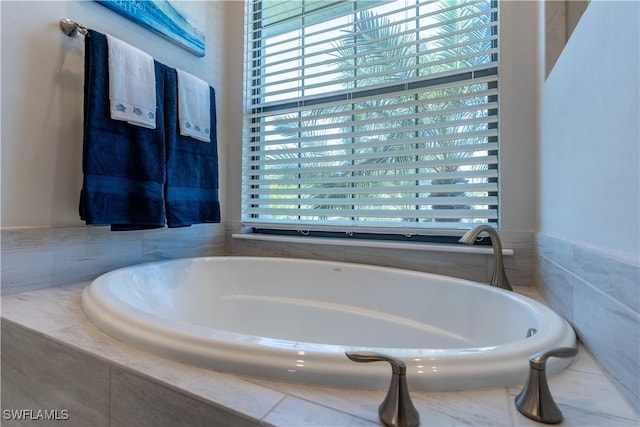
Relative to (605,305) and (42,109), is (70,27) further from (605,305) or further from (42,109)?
(605,305)

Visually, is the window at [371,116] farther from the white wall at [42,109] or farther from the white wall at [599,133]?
the white wall at [42,109]

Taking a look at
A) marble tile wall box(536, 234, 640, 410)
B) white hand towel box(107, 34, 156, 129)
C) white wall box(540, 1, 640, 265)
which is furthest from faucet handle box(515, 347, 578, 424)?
white hand towel box(107, 34, 156, 129)

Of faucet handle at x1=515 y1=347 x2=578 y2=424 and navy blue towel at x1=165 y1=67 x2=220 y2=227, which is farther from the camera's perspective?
navy blue towel at x1=165 y1=67 x2=220 y2=227

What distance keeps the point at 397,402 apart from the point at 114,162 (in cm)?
129

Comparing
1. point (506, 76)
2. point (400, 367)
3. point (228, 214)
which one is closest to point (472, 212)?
point (506, 76)

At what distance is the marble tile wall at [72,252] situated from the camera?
3.58 ft

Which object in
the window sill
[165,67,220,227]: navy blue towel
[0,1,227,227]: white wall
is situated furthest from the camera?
[165,67,220,227]: navy blue towel

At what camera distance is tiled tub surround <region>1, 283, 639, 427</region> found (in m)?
0.47

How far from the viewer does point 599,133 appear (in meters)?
0.67

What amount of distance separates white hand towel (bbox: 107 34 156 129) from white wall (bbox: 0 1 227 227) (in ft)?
0.58

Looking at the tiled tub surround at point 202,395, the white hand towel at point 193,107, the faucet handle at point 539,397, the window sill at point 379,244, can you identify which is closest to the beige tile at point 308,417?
the tiled tub surround at point 202,395

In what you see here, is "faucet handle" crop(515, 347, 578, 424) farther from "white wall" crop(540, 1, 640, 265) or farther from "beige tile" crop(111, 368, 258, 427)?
"beige tile" crop(111, 368, 258, 427)

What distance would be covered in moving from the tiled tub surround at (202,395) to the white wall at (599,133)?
0.81ft

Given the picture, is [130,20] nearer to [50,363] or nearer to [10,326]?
[10,326]
